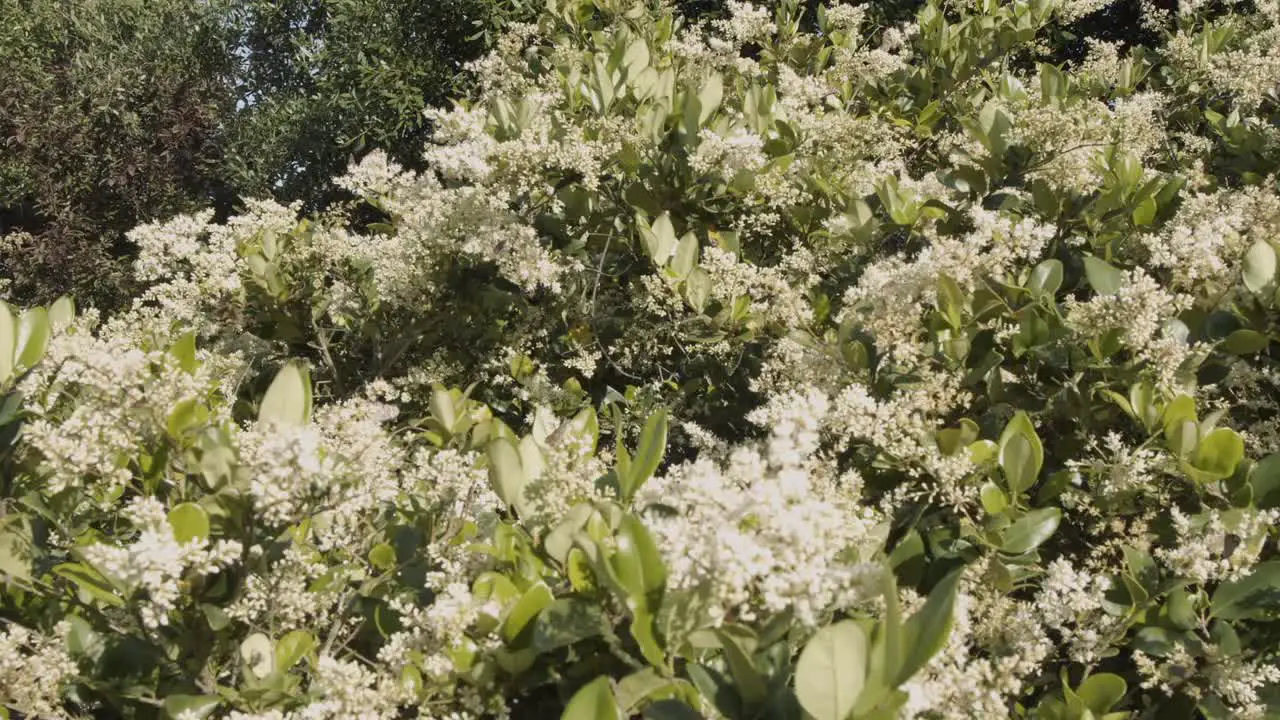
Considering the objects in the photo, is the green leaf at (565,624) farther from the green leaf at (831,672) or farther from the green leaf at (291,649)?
the green leaf at (291,649)

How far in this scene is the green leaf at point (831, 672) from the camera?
3.33ft

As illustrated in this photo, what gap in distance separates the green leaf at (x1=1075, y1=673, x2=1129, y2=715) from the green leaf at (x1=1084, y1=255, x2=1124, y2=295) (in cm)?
96

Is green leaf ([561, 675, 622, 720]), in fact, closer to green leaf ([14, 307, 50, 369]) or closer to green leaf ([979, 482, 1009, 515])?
green leaf ([979, 482, 1009, 515])

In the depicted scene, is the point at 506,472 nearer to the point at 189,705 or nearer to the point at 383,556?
the point at 383,556

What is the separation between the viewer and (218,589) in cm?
152

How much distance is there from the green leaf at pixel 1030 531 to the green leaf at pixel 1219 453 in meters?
0.31

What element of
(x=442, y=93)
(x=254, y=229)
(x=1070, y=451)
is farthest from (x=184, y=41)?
(x=1070, y=451)

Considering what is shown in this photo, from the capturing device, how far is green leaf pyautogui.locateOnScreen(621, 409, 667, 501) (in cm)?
157

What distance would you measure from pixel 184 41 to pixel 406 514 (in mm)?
11267

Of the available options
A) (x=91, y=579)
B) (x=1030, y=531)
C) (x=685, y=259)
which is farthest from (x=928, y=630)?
(x=685, y=259)

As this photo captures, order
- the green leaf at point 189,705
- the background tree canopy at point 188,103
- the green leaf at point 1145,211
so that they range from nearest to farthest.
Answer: the green leaf at point 189,705 < the green leaf at point 1145,211 < the background tree canopy at point 188,103

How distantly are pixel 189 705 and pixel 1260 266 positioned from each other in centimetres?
232

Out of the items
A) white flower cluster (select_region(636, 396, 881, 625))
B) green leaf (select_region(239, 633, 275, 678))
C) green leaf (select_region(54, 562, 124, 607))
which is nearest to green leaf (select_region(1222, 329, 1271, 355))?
white flower cluster (select_region(636, 396, 881, 625))

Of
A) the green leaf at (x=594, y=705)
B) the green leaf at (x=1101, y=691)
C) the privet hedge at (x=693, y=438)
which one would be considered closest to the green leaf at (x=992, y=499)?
the privet hedge at (x=693, y=438)
